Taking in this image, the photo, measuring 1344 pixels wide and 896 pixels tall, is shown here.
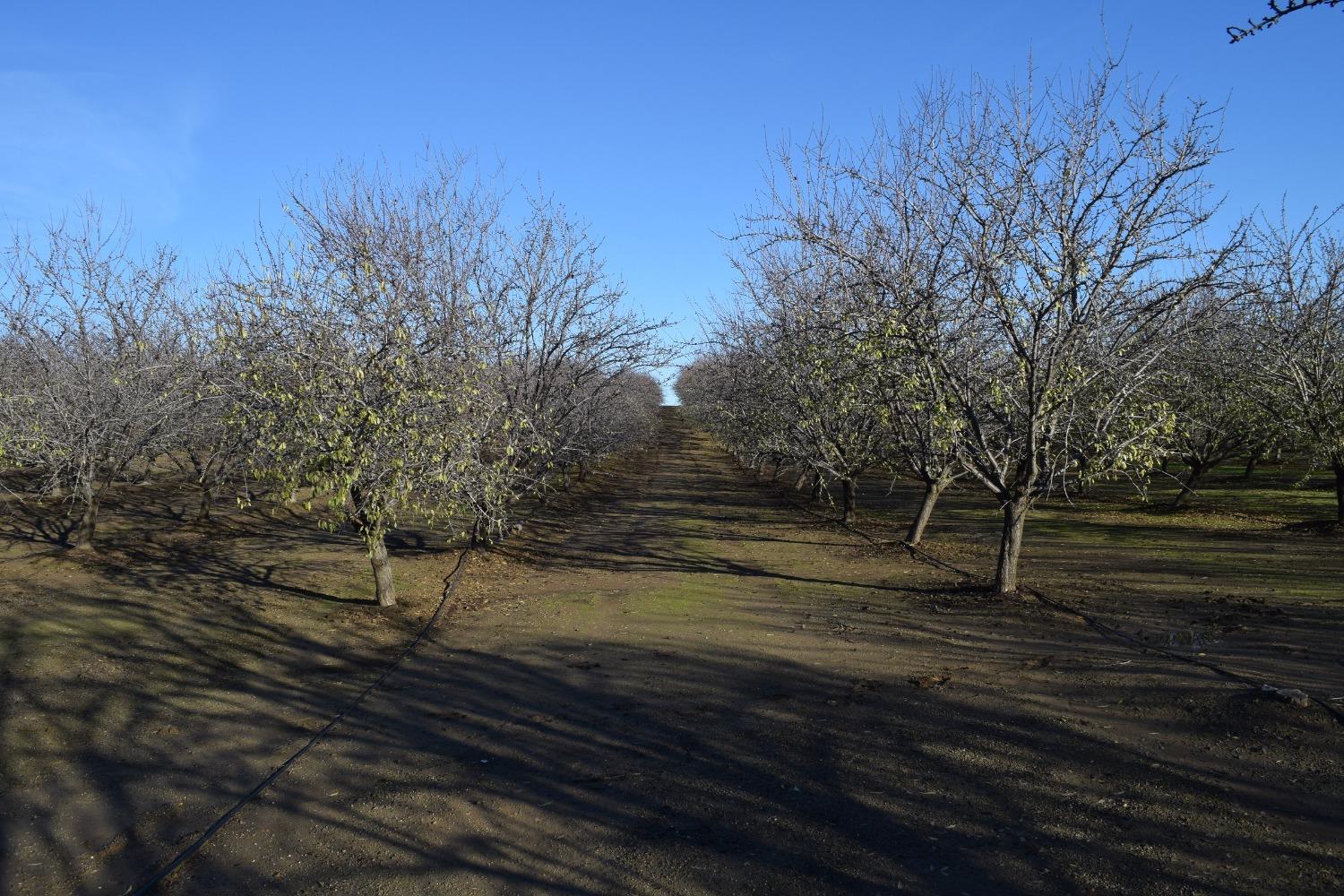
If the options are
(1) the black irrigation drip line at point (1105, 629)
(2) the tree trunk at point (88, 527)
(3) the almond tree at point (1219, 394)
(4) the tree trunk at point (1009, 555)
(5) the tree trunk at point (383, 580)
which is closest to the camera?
(1) the black irrigation drip line at point (1105, 629)

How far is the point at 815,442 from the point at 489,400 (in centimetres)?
891

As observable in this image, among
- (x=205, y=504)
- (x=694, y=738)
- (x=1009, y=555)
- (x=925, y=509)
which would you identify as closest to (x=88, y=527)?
(x=205, y=504)

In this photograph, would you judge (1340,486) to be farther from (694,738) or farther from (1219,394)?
(694,738)

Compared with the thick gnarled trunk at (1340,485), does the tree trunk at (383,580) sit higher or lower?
lower

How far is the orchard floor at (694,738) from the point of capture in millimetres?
4590

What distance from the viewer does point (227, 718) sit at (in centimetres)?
735

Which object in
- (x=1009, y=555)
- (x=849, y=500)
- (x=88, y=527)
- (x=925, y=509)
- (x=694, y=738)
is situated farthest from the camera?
(x=849, y=500)

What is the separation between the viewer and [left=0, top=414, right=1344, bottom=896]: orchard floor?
4590 millimetres

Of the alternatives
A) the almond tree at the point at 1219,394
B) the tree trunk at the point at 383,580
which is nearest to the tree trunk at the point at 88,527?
the tree trunk at the point at 383,580

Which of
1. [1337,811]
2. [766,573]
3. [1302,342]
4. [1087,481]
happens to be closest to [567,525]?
[766,573]

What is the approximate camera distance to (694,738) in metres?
6.46

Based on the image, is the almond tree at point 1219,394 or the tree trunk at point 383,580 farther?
the almond tree at point 1219,394

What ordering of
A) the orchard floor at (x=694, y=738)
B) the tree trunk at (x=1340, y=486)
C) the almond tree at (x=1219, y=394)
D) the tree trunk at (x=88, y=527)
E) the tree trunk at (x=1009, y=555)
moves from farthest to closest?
the almond tree at (x=1219, y=394)
the tree trunk at (x=1340, y=486)
the tree trunk at (x=88, y=527)
the tree trunk at (x=1009, y=555)
the orchard floor at (x=694, y=738)

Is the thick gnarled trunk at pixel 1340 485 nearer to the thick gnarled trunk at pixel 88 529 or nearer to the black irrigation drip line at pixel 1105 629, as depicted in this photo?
the black irrigation drip line at pixel 1105 629
